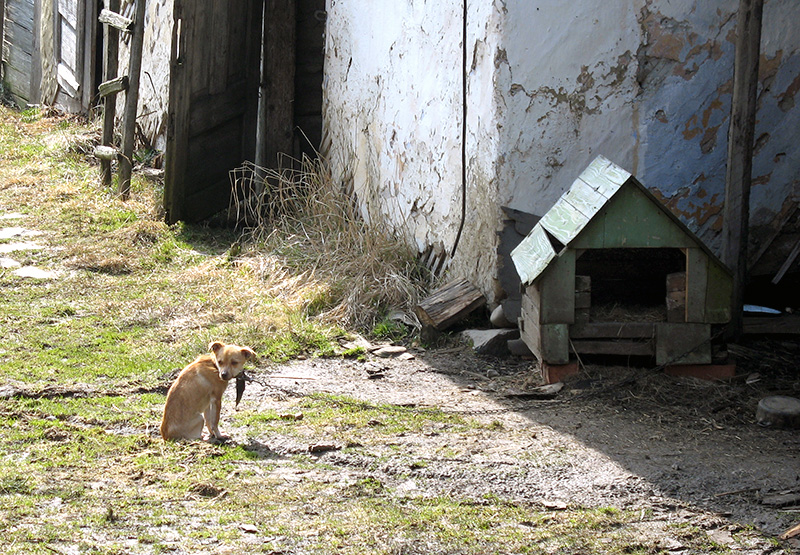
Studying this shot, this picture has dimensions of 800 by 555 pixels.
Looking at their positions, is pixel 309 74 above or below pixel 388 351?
above

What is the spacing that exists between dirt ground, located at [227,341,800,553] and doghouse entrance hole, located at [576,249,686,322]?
0.57 metres

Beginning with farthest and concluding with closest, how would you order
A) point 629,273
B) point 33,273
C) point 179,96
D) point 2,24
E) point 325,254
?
point 2,24 < point 179,96 < point 33,273 < point 325,254 < point 629,273

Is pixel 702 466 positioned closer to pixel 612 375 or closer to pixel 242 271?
pixel 612 375

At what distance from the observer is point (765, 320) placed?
5625 millimetres

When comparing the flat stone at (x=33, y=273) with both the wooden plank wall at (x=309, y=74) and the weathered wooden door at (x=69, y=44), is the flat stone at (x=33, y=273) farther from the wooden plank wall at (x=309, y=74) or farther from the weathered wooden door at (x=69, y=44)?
the weathered wooden door at (x=69, y=44)

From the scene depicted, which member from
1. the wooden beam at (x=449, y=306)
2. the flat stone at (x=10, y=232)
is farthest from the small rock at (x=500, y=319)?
the flat stone at (x=10, y=232)

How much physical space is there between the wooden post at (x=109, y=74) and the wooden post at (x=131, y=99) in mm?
488

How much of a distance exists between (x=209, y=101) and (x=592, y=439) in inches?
218

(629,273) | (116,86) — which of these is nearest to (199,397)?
(629,273)

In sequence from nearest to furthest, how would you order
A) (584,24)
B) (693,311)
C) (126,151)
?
(693,311) < (584,24) < (126,151)

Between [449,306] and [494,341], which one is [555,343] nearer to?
[494,341]

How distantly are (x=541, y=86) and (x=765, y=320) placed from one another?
199 cm

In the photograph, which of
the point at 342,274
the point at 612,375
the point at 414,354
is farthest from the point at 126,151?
the point at 612,375

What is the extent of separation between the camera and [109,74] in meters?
10.7
